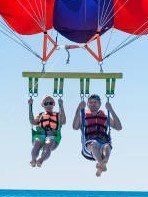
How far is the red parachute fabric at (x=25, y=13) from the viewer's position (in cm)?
1370

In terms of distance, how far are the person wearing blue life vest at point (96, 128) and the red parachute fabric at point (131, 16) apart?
2.38 m

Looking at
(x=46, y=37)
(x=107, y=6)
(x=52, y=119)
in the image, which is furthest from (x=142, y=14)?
(x=52, y=119)

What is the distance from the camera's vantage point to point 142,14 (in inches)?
548

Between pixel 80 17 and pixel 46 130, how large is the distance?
275cm

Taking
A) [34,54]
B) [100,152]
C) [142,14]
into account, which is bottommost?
[100,152]

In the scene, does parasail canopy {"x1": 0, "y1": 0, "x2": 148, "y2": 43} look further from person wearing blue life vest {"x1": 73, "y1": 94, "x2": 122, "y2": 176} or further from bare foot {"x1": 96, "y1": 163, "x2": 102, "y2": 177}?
bare foot {"x1": 96, "y1": 163, "x2": 102, "y2": 177}

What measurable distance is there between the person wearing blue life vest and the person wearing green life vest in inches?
13.6

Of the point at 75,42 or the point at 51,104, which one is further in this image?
the point at 75,42

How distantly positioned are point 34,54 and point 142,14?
2766 millimetres

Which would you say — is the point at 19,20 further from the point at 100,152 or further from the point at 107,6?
the point at 100,152

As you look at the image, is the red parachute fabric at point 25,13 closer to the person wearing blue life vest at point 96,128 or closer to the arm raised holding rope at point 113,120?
the person wearing blue life vest at point 96,128

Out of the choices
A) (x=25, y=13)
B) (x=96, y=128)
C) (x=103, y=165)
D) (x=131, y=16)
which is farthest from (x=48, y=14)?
(x=103, y=165)

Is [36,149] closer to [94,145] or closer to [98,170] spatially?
[94,145]

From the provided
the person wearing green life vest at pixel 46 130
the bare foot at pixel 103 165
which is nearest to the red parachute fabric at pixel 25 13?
the person wearing green life vest at pixel 46 130
